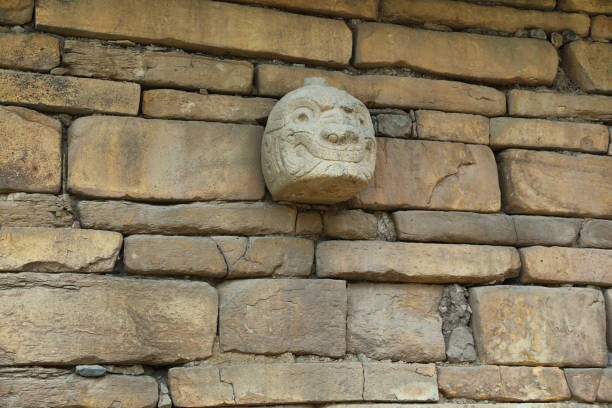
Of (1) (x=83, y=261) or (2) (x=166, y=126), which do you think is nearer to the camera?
(1) (x=83, y=261)

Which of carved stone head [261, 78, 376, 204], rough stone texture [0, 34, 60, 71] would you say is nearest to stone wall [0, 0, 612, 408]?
rough stone texture [0, 34, 60, 71]

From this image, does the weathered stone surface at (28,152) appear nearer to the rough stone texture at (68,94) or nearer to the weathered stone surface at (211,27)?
the rough stone texture at (68,94)

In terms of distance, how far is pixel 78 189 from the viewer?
133 inches

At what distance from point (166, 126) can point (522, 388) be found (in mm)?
2192

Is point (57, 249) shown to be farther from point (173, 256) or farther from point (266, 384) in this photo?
point (266, 384)

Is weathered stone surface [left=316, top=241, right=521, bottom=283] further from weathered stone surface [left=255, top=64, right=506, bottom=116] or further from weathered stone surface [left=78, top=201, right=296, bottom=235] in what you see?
weathered stone surface [left=255, top=64, right=506, bottom=116]

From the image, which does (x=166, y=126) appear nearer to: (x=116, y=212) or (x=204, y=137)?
(x=204, y=137)

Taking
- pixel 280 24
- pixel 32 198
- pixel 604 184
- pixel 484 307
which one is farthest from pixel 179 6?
pixel 604 184

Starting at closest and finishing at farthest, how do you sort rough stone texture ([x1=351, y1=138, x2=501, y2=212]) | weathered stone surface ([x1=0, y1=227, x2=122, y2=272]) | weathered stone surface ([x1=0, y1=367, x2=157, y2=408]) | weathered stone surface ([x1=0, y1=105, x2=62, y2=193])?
1. weathered stone surface ([x1=0, y1=367, x2=157, y2=408])
2. weathered stone surface ([x1=0, y1=227, x2=122, y2=272])
3. weathered stone surface ([x1=0, y1=105, x2=62, y2=193])
4. rough stone texture ([x1=351, y1=138, x2=501, y2=212])

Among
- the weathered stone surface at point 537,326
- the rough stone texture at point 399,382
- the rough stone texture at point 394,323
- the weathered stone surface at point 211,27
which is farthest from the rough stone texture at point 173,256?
the weathered stone surface at point 537,326

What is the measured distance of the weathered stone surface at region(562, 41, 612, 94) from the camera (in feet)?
13.7

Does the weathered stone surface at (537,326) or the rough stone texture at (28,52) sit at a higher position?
the rough stone texture at (28,52)

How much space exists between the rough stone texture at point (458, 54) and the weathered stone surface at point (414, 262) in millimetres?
1001

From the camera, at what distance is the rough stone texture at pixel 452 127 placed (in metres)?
3.89
